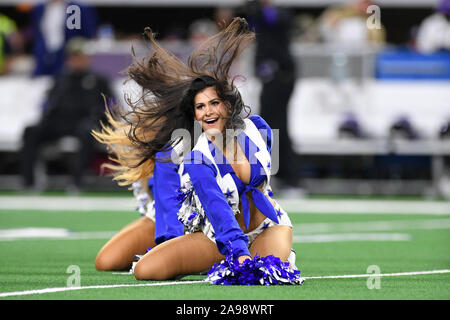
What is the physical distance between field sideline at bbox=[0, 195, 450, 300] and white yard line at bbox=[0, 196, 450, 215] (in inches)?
0.6

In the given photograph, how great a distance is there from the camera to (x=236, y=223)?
18.7ft

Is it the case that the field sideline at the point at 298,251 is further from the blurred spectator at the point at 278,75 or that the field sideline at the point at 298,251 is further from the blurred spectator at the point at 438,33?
the blurred spectator at the point at 438,33

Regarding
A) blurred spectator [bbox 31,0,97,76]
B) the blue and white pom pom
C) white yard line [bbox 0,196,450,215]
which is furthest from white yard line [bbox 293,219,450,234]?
blurred spectator [bbox 31,0,97,76]

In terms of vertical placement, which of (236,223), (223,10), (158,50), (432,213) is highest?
(223,10)

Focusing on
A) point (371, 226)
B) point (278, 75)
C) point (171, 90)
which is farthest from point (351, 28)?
point (171, 90)

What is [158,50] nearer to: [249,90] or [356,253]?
[356,253]

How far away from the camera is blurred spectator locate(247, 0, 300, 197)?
15.1m

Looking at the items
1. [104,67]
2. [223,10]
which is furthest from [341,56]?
[104,67]

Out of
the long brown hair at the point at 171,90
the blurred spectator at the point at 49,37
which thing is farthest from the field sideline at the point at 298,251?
the blurred spectator at the point at 49,37

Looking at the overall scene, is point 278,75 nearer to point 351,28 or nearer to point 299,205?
point 299,205

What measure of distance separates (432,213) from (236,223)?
7.99m

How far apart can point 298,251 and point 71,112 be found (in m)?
8.32

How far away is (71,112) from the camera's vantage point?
1628 cm

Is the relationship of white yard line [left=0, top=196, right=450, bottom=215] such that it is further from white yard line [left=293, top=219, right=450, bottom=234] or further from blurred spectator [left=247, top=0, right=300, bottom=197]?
white yard line [left=293, top=219, right=450, bottom=234]
